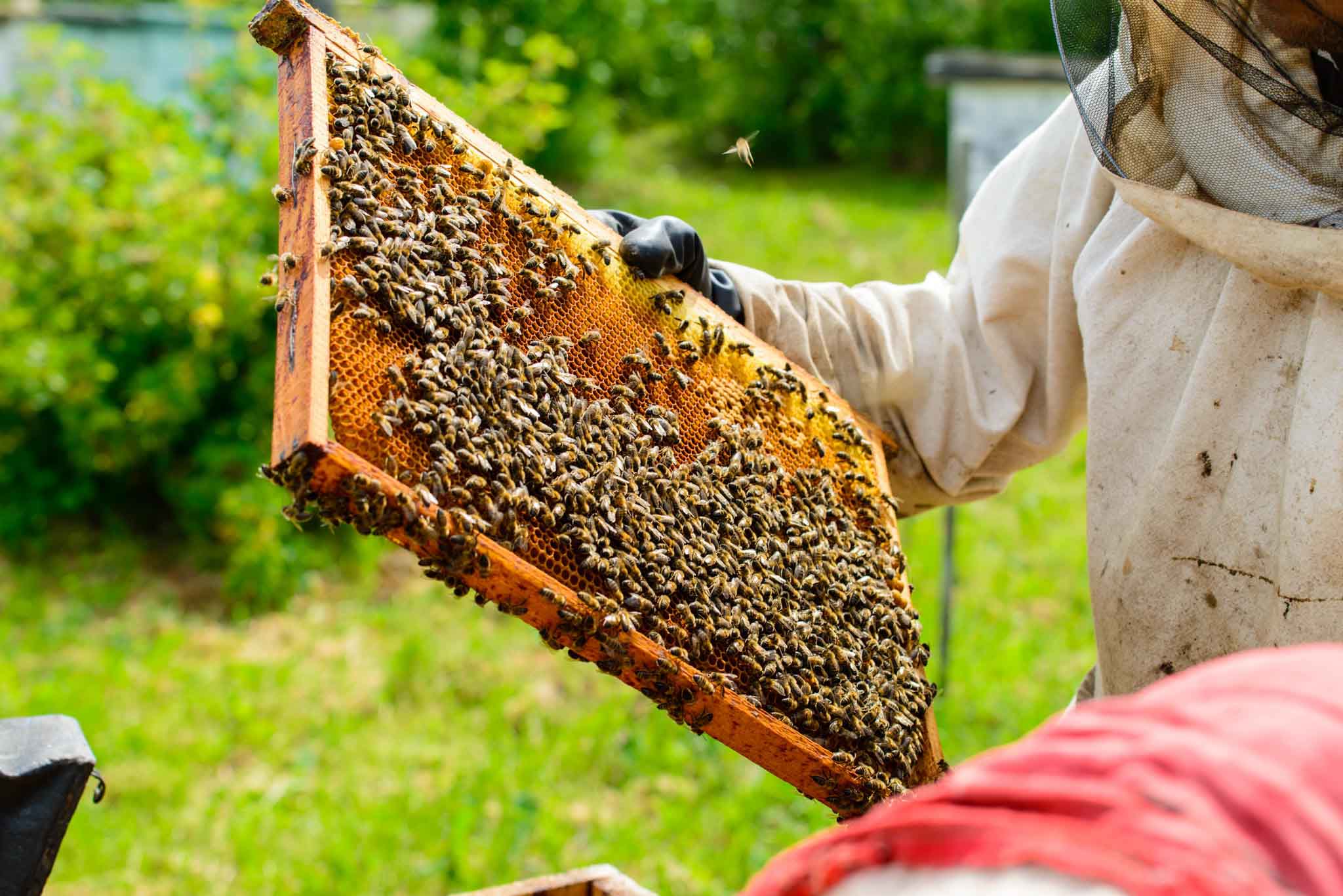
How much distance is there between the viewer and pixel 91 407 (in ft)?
20.2

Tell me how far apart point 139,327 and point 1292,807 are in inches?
254

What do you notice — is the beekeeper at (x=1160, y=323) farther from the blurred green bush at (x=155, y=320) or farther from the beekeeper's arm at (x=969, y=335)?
the blurred green bush at (x=155, y=320)

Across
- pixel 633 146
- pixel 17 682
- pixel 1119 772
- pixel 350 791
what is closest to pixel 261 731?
pixel 350 791

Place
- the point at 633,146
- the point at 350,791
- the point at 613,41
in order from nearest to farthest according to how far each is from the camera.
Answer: the point at 350,791
the point at 613,41
the point at 633,146

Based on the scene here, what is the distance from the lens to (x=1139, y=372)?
7.22 ft

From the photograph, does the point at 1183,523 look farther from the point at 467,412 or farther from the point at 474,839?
the point at 474,839

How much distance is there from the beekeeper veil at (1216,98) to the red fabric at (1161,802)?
4.32ft

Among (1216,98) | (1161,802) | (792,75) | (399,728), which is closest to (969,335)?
(1216,98)

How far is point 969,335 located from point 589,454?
3.41 feet

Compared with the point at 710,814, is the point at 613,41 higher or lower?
higher

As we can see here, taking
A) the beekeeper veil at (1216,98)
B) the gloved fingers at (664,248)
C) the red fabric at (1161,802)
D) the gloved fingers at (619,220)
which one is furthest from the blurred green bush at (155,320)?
the red fabric at (1161,802)

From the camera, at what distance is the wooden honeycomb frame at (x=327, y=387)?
1591 millimetres

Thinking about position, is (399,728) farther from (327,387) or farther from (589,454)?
(327,387)

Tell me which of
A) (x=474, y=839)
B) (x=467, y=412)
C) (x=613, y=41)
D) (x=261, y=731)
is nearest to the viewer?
(x=467, y=412)
